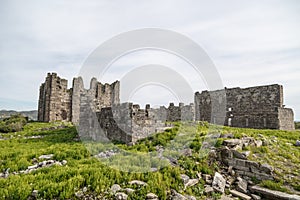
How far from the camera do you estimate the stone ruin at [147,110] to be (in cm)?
1078

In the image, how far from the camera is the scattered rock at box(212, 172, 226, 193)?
21.1ft

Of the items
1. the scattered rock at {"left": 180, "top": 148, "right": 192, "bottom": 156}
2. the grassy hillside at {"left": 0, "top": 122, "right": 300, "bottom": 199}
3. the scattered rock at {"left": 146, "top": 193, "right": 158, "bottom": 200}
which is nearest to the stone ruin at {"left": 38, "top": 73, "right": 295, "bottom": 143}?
the grassy hillside at {"left": 0, "top": 122, "right": 300, "bottom": 199}

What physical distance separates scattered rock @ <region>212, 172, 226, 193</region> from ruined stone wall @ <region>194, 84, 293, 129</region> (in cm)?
1400

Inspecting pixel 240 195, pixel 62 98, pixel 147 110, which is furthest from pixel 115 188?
pixel 62 98

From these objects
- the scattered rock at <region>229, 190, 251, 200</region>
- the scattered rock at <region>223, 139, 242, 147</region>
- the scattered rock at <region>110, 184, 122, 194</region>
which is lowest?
the scattered rock at <region>229, 190, 251, 200</region>

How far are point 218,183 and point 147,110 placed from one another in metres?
5.52

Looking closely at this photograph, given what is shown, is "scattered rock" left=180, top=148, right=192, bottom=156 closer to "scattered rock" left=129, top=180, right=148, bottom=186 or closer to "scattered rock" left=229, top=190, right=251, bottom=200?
"scattered rock" left=229, top=190, right=251, bottom=200

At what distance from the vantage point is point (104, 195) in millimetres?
5168

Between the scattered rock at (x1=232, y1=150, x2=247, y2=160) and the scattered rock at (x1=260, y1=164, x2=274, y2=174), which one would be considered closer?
the scattered rock at (x1=260, y1=164, x2=274, y2=174)

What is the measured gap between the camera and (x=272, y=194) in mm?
6203

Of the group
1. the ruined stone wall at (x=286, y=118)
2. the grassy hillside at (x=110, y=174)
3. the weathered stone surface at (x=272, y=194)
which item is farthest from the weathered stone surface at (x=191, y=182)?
the ruined stone wall at (x=286, y=118)

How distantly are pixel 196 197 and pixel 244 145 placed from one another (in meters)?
4.54

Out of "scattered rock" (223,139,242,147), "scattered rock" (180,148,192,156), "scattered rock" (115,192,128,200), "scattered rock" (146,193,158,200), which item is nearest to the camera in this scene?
"scattered rock" (115,192,128,200)

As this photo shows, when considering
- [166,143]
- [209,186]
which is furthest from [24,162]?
[209,186]
